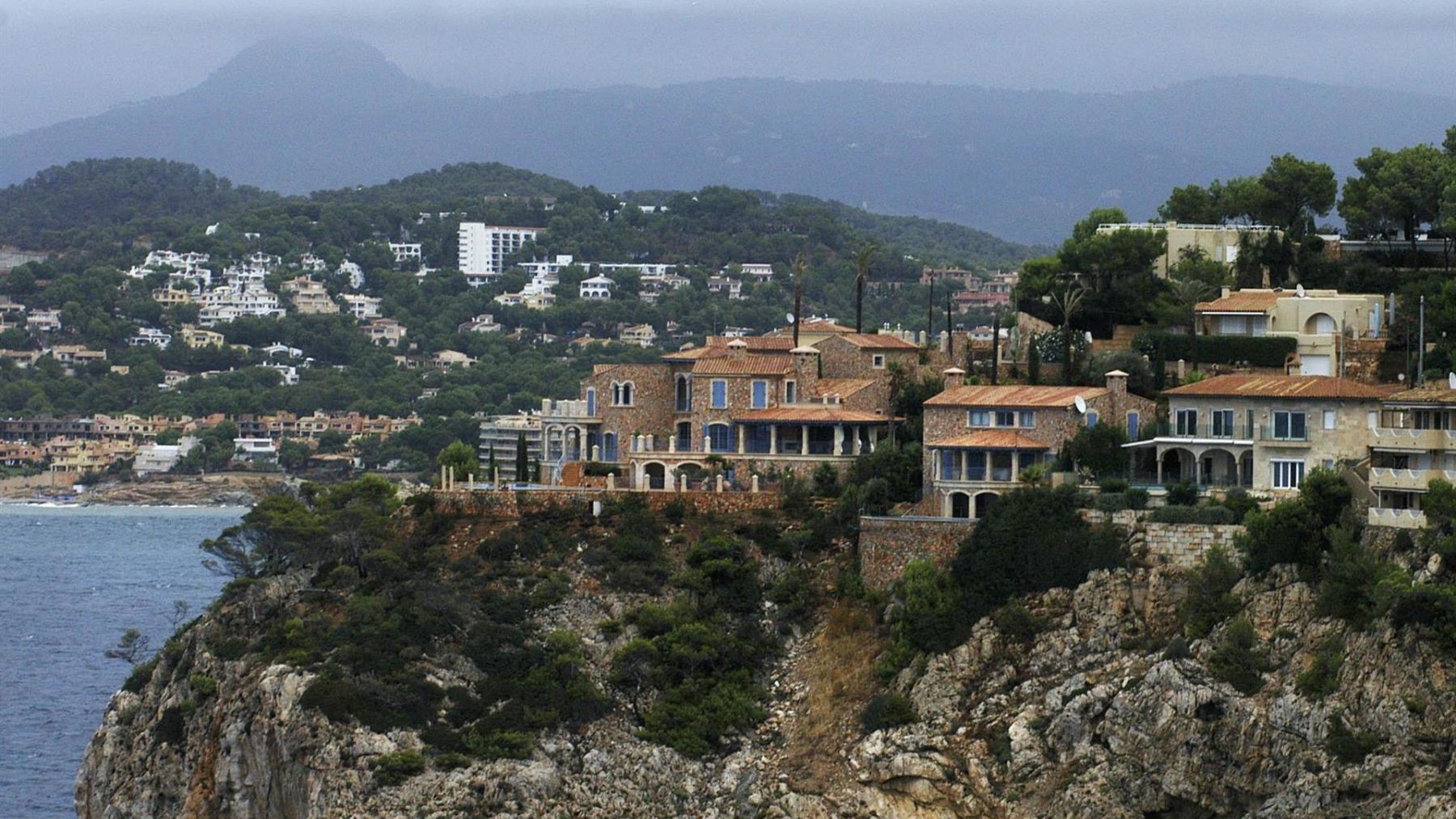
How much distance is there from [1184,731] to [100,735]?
2739 cm

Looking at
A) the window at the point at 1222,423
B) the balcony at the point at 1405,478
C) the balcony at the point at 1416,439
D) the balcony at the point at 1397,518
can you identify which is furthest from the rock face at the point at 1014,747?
the window at the point at 1222,423

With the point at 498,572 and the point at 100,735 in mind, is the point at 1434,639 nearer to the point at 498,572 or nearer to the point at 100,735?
the point at 498,572

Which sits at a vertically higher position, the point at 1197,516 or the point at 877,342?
the point at 877,342

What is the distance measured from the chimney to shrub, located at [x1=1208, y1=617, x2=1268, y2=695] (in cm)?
1130

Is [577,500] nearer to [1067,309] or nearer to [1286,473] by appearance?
[1067,309]

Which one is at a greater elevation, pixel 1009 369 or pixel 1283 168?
pixel 1283 168

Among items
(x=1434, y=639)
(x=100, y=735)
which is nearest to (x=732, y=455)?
(x=100, y=735)

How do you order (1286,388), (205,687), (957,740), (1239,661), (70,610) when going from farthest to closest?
(70,610), (205,687), (1286,388), (957,740), (1239,661)

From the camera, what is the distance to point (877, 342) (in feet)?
245

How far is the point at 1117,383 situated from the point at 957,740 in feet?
40.1

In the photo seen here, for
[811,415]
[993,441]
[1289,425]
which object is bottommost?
[993,441]

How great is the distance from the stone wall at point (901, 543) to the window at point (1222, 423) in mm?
5812

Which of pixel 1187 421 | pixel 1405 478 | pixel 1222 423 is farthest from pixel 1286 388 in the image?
pixel 1405 478

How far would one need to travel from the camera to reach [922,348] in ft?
249
